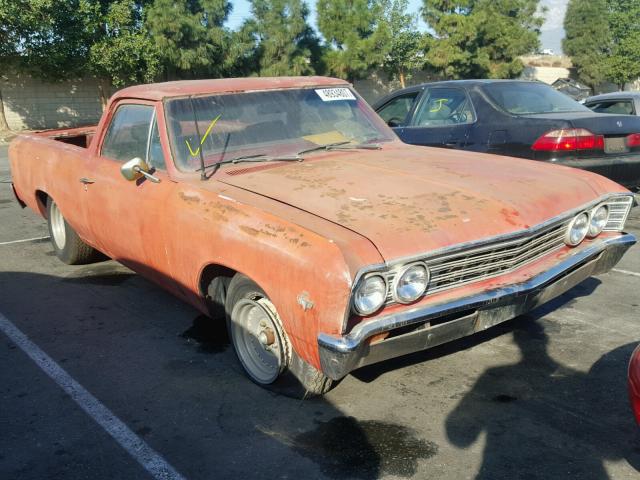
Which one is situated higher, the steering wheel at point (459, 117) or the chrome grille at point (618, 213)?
the steering wheel at point (459, 117)

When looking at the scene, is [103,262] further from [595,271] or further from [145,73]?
[145,73]

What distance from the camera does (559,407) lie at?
3.27 m

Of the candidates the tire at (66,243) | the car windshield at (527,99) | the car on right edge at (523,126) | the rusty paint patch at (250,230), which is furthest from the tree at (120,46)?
the rusty paint patch at (250,230)

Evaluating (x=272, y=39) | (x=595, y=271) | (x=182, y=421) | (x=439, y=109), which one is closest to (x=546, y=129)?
(x=439, y=109)

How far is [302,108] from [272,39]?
2892 centimetres

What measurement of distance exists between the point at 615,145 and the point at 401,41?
30.5m

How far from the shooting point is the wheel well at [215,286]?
11.9 ft

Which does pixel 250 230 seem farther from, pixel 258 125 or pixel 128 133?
pixel 128 133

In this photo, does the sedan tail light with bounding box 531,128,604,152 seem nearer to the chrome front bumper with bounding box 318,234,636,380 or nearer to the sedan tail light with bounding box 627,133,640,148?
the sedan tail light with bounding box 627,133,640,148

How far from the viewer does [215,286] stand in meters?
3.75

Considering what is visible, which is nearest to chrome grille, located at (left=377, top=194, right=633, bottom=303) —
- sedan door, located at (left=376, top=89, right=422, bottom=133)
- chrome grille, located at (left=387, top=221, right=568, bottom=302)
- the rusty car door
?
chrome grille, located at (left=387, top=221, right=568, bottom=302)

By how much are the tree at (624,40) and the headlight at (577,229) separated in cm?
4808

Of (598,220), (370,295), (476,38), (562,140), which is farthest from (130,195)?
(476,38)

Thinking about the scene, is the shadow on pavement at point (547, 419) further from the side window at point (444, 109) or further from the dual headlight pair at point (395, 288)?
the side window at point (444, 109)
